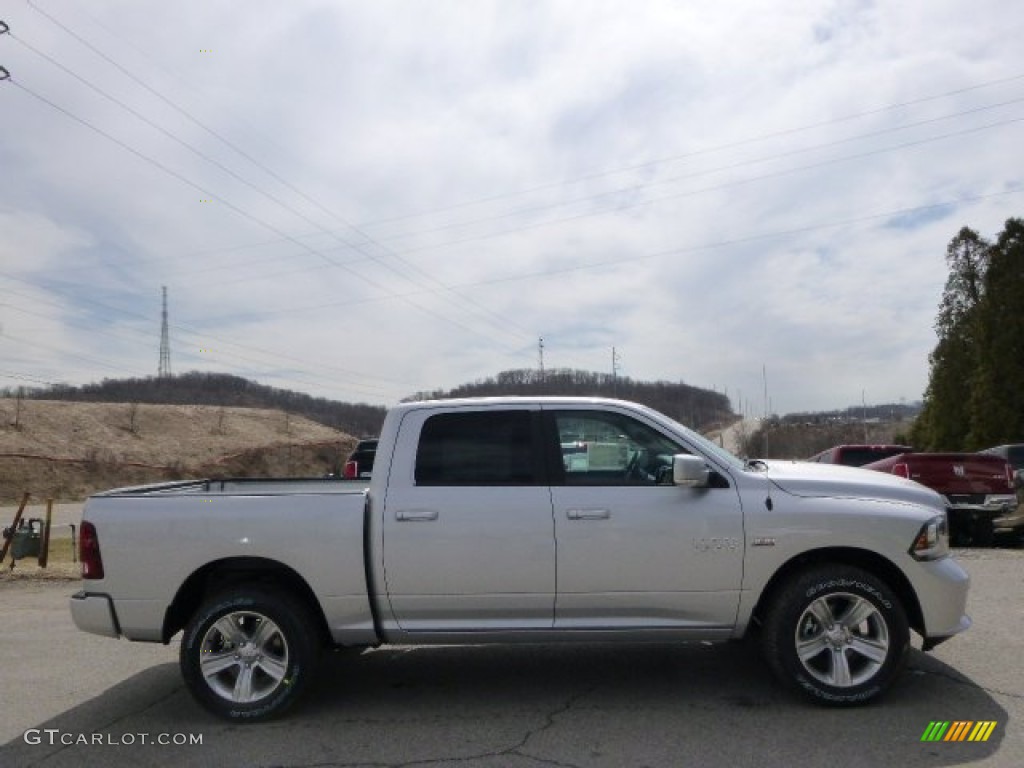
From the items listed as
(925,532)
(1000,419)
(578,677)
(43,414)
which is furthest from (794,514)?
(43,414)

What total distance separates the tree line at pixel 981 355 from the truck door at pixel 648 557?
23.7 m

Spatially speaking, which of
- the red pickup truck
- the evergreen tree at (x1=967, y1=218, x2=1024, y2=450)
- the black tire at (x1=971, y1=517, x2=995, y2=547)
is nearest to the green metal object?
the red pickup truck

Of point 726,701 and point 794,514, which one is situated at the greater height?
point 794,514

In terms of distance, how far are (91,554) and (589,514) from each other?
10.2 ft

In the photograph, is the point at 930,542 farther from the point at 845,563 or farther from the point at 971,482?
the point at 971,482

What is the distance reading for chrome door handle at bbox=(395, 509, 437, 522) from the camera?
205 inches

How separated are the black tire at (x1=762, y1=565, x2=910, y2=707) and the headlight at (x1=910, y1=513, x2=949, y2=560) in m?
0.29

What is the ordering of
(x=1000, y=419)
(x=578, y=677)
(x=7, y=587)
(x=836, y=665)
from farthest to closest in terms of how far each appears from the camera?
(x=1000, y=419)
(x=7, y=587)
(x=578, y=677)
(x=836, y=665)

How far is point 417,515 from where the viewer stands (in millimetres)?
5227

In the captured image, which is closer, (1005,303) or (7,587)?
(7,587)

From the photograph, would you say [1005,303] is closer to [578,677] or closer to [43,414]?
[578,677]

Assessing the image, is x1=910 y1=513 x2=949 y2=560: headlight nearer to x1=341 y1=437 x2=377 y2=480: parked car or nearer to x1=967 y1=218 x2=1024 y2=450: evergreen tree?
x1=341 y1=437 x2=377 y2=480: parked car

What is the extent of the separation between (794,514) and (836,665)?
2.99ft

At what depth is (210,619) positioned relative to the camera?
522 cm
